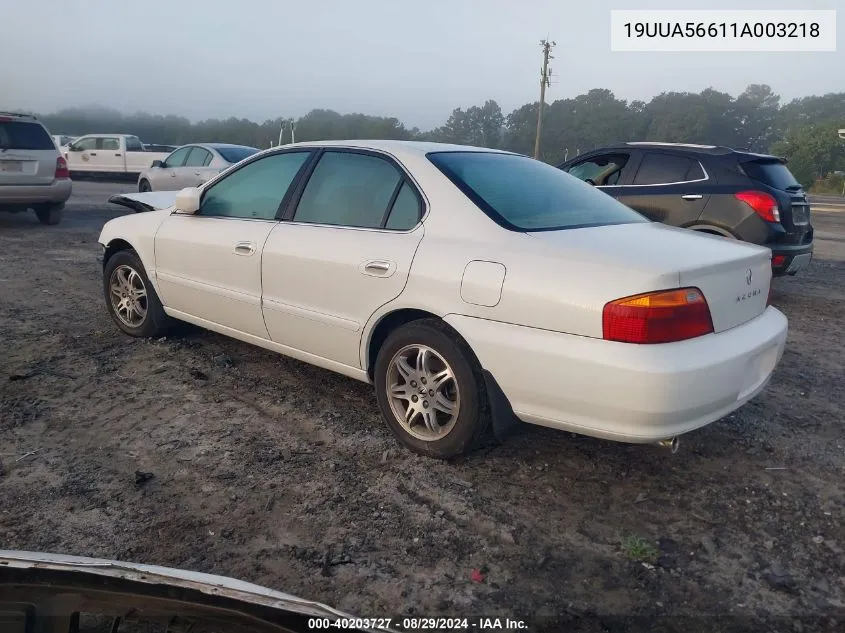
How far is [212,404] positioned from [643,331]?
2.50 meters

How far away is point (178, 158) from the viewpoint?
1433 centimetres

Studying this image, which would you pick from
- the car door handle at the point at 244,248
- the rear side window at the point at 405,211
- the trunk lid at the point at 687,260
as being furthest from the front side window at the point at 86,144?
the trunk lid at the point at 687,260

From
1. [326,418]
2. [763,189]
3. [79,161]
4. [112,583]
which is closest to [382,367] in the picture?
[326,418]

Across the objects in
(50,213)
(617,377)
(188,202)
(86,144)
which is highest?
(86,144)

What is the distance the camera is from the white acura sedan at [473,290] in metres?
2.80

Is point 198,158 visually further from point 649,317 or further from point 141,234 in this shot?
point 649,317

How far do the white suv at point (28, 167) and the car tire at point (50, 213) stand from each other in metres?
0.12

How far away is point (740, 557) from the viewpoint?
2.69 m

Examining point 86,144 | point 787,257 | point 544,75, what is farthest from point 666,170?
point 544,75

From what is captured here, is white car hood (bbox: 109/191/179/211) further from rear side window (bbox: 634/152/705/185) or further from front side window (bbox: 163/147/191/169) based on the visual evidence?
front side window (bbox: 163/147/191/169)

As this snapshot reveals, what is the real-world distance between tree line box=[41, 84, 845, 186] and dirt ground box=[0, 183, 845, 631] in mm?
32091

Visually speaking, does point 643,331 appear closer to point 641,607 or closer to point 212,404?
point 641,607

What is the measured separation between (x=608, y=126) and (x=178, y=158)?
56113 mm

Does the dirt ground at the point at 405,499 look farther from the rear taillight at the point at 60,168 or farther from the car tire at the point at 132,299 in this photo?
the rear taillight at the point at 60,168
